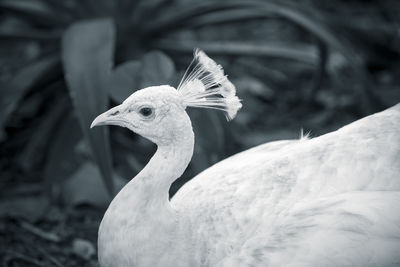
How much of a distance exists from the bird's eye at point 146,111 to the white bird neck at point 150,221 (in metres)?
0.09

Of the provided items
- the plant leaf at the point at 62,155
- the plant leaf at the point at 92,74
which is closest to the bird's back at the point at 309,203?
the plant leaf at the point at 92,74

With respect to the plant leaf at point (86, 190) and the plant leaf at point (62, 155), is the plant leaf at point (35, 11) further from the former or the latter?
the plant leaf at point (86, 190)

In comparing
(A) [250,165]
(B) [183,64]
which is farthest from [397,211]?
(B) [183,64]

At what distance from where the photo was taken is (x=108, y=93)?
2145mm

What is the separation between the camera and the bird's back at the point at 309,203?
145cm

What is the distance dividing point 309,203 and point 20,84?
1449mm

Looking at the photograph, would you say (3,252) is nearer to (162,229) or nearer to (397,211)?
(162,229)

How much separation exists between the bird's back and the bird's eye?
32 centimetres

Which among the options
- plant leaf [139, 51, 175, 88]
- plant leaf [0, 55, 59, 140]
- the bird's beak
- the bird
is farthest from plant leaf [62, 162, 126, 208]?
the bird's beak

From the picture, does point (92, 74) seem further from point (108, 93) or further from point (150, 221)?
point (150, 221)

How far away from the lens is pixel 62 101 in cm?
273

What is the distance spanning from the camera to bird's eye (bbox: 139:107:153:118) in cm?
152

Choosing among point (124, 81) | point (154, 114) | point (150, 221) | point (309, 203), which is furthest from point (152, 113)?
point (124, 81)

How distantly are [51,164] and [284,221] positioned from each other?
1.29 m
